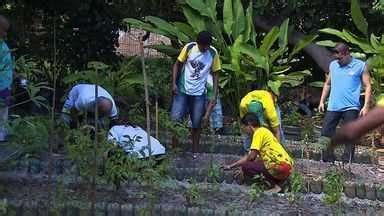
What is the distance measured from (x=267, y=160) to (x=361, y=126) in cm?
412

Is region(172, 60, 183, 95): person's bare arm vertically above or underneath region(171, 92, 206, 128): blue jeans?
above

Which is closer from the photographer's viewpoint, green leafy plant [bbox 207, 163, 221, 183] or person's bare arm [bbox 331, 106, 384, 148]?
person's bare arm [bbox 331, 106, 384, 148]

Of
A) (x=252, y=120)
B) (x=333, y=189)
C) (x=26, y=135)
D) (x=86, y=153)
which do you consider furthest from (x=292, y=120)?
(x=26, y=135)

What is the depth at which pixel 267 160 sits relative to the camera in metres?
6.27

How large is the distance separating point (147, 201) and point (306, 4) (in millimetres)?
6829

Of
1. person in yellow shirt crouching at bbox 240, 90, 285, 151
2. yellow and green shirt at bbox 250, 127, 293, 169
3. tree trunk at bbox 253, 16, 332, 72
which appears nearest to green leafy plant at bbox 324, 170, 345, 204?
yellow and green shirt at bbox 250, 127, 293, 169

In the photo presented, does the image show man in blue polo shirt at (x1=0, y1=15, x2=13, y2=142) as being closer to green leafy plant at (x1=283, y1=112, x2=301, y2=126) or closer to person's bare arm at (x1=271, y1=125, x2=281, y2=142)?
person's bare arm at (x1=271, y1=125, x2=281, y2=142)

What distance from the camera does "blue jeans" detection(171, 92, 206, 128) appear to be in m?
7.53

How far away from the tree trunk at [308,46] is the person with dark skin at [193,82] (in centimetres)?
420

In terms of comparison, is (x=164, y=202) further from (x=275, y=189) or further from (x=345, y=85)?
(x=345, y=85)

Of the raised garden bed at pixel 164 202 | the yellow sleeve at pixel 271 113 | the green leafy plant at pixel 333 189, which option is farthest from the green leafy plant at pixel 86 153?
the yellow sleeve at pixel 271 113

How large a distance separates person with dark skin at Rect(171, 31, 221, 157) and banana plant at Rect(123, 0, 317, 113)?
2.28 metres

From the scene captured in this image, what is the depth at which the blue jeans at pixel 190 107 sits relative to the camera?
753 centimetres

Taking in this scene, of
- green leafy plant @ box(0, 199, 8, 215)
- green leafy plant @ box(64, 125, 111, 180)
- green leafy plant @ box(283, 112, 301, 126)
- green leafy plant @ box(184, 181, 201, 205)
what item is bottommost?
green leafy plant @ box(0, 199, 8, 215)
